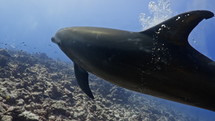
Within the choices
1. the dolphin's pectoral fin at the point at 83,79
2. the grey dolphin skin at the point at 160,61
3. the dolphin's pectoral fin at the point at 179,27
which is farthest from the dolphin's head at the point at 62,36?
the dolphin's pectoral fin at the point at 179,27

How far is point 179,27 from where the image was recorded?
362 centimetres

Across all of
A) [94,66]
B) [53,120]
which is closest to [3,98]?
[53,120]

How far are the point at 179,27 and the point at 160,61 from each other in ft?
2.59

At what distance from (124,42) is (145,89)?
2.59ft

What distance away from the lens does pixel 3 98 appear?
24.1ft

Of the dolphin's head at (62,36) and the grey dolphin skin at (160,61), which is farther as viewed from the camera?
the dolphin's head at (62,36)

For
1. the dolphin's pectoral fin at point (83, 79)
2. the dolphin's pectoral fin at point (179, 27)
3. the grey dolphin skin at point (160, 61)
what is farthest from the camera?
the dolphin's pectoral fin at point (83, 79)

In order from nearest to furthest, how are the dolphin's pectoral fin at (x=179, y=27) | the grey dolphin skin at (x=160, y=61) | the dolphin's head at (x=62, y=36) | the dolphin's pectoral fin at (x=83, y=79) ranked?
the grey dolphin skin at (x=160, y=61) → the dolphin's pectoral fin at (x=179, y=27) → the dolphin's head at (x=62, y=36) → the dolphin's pectoral fin at (x=83, y=79)

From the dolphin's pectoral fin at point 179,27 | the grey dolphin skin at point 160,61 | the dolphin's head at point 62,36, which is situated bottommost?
the grey dolphin skin at point 160,61

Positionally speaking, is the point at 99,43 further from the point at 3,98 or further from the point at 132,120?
the point at 132,120

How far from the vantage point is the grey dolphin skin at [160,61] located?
306 cm

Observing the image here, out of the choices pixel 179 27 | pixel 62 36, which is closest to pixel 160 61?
pixel 179 27

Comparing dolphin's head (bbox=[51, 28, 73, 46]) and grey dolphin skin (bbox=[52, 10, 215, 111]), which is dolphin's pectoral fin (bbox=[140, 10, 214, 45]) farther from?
dolphin's head (bbox=[51, 28, 73, 46])

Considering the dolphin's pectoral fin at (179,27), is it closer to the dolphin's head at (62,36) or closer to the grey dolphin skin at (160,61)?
the grey dolphin skin at (160,61)
